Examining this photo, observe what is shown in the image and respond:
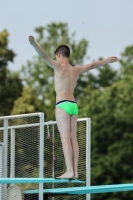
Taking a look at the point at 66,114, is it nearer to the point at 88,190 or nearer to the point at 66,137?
the point at 66,137

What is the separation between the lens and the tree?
46719mm

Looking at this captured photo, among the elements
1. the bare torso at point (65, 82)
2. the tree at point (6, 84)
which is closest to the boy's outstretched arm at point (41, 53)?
the bare torso at point (65, 82)

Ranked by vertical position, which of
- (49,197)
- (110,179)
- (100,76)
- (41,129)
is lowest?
(49,197)

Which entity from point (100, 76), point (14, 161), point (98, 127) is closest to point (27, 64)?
point (100, 76)

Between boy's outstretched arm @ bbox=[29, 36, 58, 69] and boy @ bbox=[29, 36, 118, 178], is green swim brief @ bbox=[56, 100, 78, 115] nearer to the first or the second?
boy @ bbox=[29, 36, 118, 178]

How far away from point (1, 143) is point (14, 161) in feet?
2.26

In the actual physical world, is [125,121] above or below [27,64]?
below

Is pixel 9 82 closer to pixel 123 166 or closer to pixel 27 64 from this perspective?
pixel 123 166

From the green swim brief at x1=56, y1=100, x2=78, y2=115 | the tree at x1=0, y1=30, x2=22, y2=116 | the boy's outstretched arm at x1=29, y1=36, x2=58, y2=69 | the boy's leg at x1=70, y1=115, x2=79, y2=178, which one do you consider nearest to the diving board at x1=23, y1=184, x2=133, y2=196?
the boy's leg at x1=70, y1=115, x2=79, y2=178

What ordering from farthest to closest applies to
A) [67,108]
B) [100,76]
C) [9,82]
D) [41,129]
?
[100,76] → [9,82] → [41,129] → [67,108]

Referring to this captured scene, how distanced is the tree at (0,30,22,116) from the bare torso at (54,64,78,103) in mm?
31613

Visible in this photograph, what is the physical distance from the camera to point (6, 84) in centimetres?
4706

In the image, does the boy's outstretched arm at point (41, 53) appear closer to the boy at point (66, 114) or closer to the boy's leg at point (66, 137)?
the boy at point (66, 114)

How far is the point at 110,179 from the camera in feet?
160
